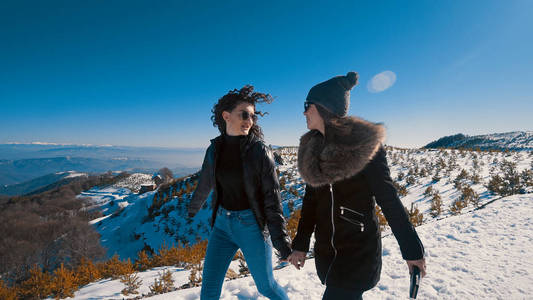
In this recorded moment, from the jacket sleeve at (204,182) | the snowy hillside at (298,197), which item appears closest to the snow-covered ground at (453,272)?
the jacket sleeve at (204,182)

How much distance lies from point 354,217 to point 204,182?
4.93 ft

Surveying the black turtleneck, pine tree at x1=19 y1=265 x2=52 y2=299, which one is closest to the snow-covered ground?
pine tree at x1=19 y1=265 x2=52 y2=299

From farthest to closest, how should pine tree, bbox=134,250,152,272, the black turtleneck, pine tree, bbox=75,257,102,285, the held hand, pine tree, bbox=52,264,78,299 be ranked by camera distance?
pine tree, bbox=134,250,152,272, pine tree, bbox=75,257,102,285, pine tree, bbox=52,264,78,299, the black turtleneck, the held hand

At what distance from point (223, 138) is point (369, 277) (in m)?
1.67

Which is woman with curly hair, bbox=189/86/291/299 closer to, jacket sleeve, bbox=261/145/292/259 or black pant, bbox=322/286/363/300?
jacket sleeve, bbox=261/145/292/259

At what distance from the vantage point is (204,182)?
86.5 inches

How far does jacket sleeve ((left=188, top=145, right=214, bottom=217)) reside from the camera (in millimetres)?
2115

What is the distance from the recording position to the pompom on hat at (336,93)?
1.44 meters

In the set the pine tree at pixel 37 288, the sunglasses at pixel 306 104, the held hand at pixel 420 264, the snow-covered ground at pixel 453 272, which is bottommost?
the pine tree at pixel 37 288

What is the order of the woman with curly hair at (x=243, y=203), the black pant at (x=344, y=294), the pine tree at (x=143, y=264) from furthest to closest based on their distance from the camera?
the pine tree at (x=143, y=264) < the woman with curly hair at (x=243, y=203) < the black pant at (x=344, y=294)

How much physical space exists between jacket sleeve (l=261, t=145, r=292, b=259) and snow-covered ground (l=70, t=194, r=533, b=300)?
1621 millimetres

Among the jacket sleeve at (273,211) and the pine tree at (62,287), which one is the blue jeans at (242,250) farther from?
the pine tree at (62,287)

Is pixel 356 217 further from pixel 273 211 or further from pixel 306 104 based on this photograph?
pixel 306 104

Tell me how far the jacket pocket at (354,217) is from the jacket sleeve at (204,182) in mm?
1268
